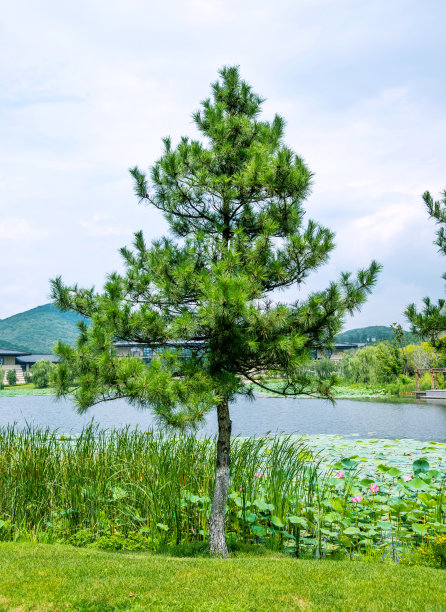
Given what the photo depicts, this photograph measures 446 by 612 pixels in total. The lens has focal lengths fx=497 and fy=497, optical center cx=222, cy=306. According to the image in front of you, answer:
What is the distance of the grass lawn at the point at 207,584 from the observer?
2.98 m

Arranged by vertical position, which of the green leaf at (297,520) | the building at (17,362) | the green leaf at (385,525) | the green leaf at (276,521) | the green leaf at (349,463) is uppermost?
the building at (17,362)

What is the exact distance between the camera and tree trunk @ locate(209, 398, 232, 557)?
4.34 metres

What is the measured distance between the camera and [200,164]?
4.77m

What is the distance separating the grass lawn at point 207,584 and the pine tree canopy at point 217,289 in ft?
3.58

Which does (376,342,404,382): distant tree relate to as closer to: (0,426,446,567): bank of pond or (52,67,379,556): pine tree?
(0,426,446,567): bank of pond

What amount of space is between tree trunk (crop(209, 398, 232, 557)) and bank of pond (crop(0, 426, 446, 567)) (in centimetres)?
25

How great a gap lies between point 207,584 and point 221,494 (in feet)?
3.74

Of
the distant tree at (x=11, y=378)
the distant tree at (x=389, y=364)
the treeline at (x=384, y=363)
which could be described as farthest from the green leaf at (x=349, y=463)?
the distant tree at (x=11, y=378)

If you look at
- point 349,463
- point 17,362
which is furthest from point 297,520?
point 17,362

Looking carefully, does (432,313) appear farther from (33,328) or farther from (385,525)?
A: (33,328)

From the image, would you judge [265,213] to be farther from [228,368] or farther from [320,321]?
[228,368]

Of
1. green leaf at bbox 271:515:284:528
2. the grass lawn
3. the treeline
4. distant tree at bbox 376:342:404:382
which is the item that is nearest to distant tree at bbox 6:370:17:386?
the treeline

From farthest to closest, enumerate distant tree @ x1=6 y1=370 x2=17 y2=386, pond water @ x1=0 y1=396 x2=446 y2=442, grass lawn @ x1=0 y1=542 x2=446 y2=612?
1. distant tree @ x1=6 y1=370 x2=17 y2=386
2. pond water @ x1=0 y1=396 x2=446 y2=442
3. grass lawn @ x1=0 y1=542 x2=446 y2=612

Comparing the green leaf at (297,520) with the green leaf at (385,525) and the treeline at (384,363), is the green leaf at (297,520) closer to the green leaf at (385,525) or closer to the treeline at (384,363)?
the green leaf at (385,525)
